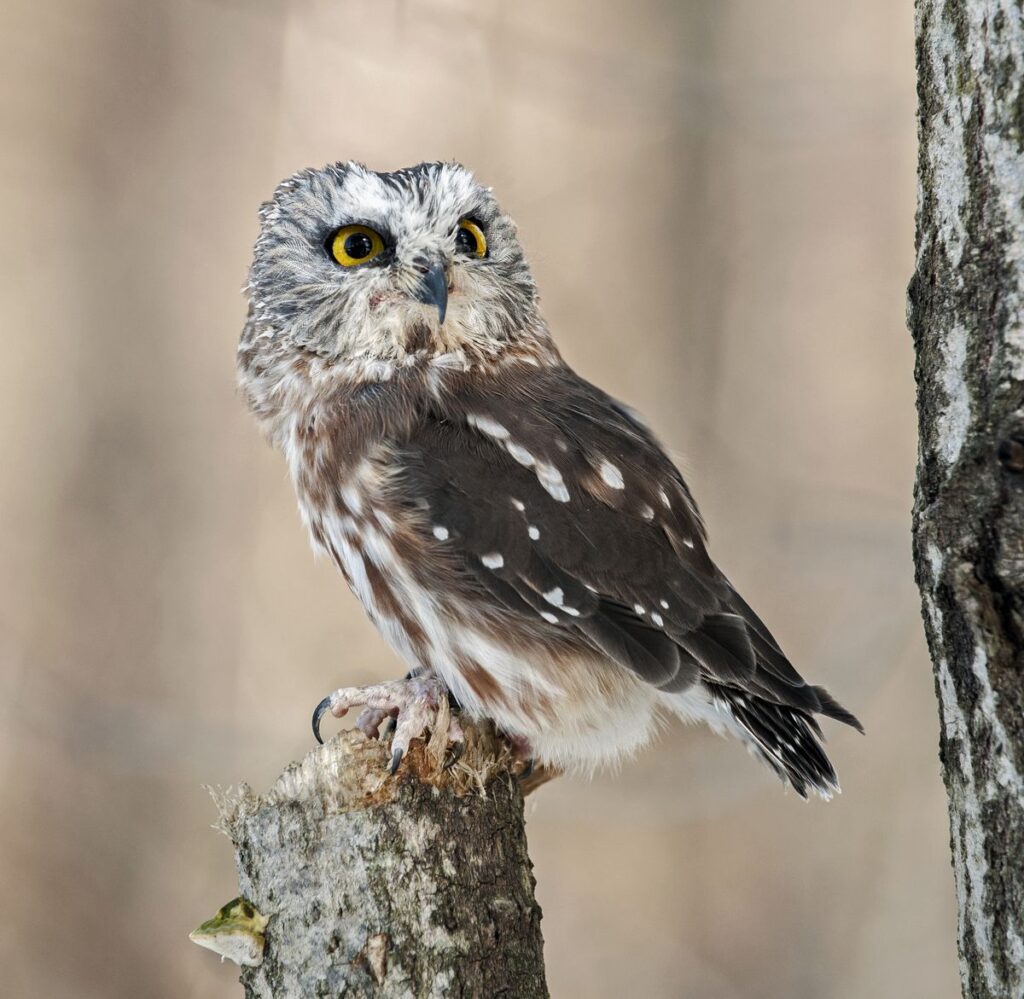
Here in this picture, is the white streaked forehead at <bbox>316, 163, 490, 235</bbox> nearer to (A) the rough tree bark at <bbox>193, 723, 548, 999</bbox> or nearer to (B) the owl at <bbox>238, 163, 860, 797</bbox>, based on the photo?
(B) the owl at <bbox>238, 163, 860, 797</bbox>

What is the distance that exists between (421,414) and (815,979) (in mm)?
3697

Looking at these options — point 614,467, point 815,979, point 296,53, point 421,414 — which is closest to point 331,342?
point 421,414

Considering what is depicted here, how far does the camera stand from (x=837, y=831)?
5402 millimetres

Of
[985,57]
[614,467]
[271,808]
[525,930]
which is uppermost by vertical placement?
[614,467]

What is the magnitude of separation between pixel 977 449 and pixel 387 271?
1874 mm

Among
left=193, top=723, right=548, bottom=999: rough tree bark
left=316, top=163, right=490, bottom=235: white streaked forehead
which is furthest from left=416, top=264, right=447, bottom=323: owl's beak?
left=193, top=723, right=548, bottom=999: rough tree bark

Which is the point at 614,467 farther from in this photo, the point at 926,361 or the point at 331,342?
the point at 926,361

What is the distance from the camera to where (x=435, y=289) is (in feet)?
10.0

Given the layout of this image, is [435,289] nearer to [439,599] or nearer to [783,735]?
[439,599]

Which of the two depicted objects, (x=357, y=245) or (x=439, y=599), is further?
(x=357, y=245)

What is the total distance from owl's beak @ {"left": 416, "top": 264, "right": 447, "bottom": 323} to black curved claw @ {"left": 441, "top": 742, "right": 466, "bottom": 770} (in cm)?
112

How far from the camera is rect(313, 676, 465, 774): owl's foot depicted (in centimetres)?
250

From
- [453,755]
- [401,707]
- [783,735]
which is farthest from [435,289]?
[783,735]

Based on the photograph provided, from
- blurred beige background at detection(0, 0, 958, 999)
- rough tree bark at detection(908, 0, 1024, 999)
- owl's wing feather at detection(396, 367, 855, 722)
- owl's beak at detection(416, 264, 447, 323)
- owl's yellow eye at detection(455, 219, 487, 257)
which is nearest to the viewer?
rough tree bark at detection(908, 0, 1024, 999)
